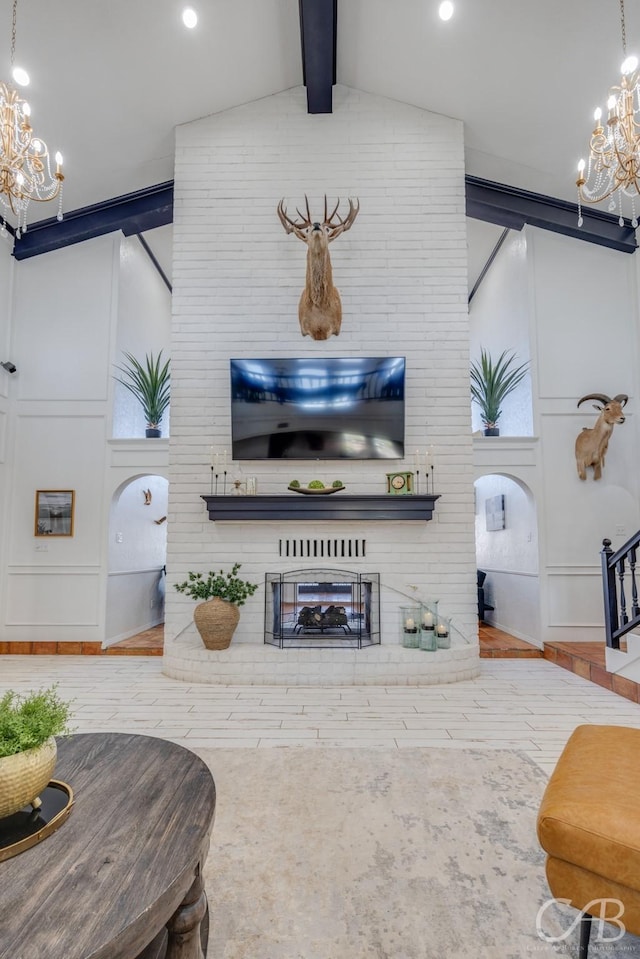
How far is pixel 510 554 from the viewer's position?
22.1ft

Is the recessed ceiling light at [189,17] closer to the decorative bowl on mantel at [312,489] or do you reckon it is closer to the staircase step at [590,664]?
the decorative bowl on mantel at [312,489]

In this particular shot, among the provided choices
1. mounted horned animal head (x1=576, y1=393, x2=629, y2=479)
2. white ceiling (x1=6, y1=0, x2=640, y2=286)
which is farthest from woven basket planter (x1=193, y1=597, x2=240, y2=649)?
white ceiling (x1=6, y1=0, x2=640, y2=286)

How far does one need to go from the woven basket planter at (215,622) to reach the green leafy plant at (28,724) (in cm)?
330

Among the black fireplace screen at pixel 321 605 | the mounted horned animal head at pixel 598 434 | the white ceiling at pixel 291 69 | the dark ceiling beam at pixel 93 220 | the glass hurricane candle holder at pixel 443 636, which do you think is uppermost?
the white ceiling at pixel 291 69

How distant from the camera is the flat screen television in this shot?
5.21m

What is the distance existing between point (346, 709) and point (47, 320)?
5.58 m

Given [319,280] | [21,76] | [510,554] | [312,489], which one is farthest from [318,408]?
[21,76]

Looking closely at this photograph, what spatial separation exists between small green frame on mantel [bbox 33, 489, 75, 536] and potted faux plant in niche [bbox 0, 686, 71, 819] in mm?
5044

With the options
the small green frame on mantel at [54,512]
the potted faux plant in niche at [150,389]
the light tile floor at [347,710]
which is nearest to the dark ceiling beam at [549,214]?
the potted faux plant in niche at [150,389]

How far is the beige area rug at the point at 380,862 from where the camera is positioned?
1641 millimetres

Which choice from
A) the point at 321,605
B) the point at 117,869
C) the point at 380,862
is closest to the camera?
the point at 117,869

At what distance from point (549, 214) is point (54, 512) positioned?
264 inches

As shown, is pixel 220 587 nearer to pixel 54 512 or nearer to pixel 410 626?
pixel 410 626

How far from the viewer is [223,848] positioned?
2.12 meters
